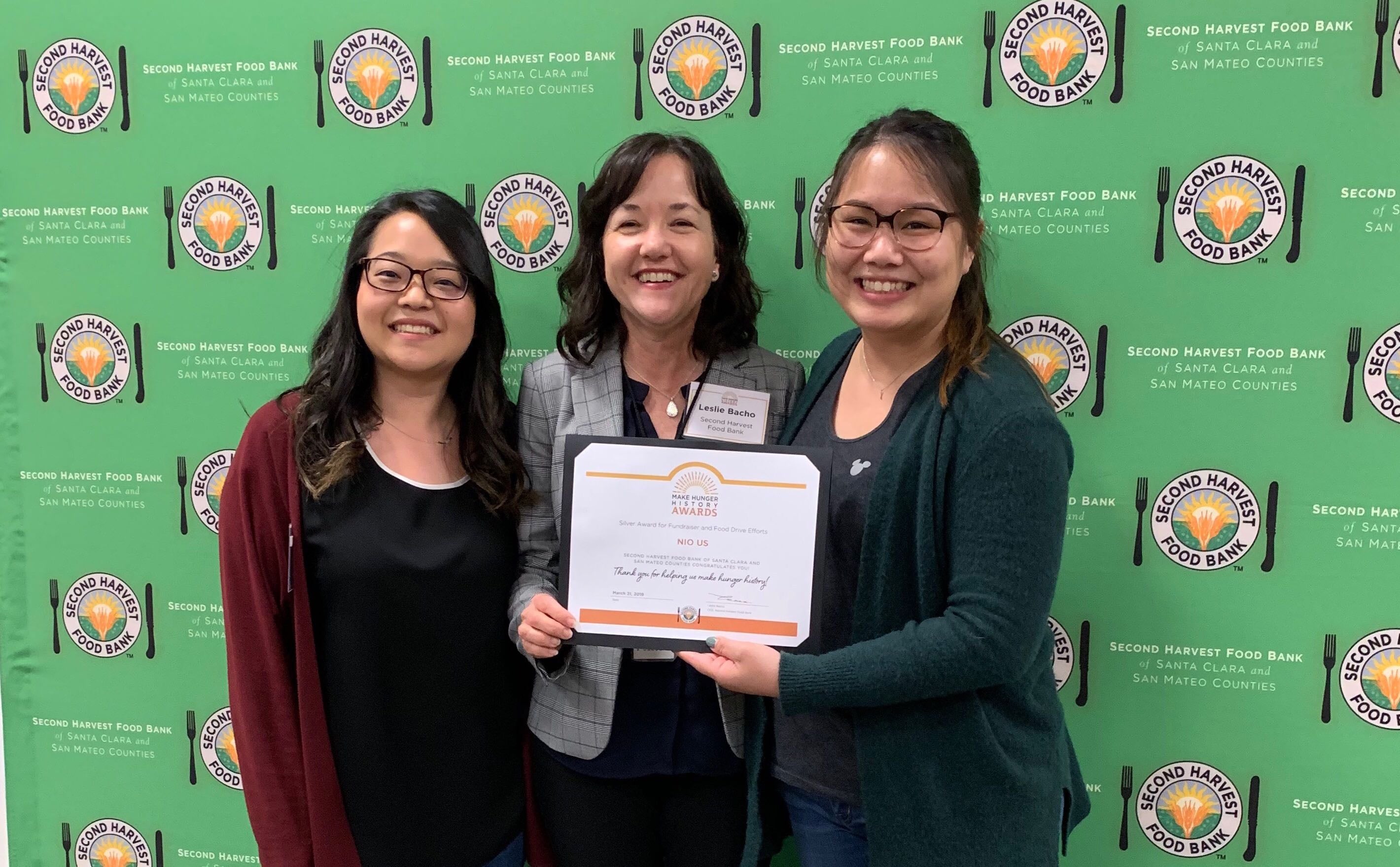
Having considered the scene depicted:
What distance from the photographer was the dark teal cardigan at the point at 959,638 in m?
1.12

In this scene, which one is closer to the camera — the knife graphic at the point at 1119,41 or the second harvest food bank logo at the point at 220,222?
the knife graphic at the point at 1119,41

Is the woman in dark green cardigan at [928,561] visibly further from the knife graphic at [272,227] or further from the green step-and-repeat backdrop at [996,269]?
the knife graphic at [272,227]

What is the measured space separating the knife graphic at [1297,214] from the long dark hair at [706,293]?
1057 millimetres

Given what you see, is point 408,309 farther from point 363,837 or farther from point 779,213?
point 363,837

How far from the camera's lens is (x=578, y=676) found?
1.41 meters

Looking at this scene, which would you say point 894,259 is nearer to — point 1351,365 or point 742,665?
point 742,665

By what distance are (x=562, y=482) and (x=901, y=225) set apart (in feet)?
2.23

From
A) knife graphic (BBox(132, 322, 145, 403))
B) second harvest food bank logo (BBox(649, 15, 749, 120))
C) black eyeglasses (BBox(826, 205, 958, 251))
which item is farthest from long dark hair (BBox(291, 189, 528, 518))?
knife graphic (BBox(132, 322, 145, 403))

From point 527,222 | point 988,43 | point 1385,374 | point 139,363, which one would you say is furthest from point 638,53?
point 1385,374

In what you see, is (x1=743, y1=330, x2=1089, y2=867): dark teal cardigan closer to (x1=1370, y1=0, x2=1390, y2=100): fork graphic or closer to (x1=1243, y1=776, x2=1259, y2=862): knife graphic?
(x1=1243, y1=776, x2=1259, y2=862): knife graphic

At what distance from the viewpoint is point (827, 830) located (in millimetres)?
1331

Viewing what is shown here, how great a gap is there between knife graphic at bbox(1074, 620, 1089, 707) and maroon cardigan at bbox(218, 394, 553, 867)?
147 centimetres

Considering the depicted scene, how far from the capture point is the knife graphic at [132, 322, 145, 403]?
1.95 meters

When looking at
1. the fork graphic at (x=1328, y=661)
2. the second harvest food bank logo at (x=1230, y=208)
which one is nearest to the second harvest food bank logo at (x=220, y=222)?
the second harvest food bank logo at (x=1230, y=208)
